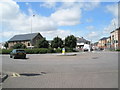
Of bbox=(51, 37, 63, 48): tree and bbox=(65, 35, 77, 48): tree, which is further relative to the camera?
bbox=(65, 35, 77, 48): tree

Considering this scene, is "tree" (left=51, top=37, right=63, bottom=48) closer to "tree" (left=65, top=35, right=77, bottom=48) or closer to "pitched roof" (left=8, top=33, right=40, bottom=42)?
"tree" (left=65, top=35, right=77, bottom=48)

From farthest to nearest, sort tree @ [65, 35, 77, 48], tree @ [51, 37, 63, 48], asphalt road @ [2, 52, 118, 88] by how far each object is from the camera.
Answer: tree @ [65, 35, 77, 48] < tree @ [51, 37, 63, 48] < asphalt road @ [2, 52, 118, 88]

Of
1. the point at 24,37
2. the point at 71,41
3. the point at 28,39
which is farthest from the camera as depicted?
the point at 24,37

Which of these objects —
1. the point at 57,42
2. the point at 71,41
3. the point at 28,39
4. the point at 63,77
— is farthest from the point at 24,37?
the point at 63,77

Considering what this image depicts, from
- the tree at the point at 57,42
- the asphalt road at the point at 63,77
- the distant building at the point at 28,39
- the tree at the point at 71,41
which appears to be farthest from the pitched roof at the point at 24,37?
the asphalt road at the point at 63,77

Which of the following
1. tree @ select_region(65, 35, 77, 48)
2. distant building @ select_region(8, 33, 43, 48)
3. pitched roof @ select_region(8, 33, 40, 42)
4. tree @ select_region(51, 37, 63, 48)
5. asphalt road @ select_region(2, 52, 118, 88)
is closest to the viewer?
asphalt road @ select_region(2, 52, 118, 88)

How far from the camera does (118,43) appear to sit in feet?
291

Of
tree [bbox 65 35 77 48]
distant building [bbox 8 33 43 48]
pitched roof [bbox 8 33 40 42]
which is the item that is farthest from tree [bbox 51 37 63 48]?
pitched roof [bbox 8 33 40 42]

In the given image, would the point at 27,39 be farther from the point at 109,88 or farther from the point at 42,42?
the point at 109,88

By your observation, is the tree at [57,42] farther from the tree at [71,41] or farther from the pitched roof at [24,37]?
the pitched roof at [24,37]

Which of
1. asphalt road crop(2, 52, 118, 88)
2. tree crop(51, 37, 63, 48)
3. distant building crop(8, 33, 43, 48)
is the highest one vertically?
distant building crop(8, 33, 43, 48)

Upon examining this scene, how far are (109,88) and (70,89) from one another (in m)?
1.52

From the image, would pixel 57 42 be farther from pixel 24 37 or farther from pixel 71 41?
pixel 24 37

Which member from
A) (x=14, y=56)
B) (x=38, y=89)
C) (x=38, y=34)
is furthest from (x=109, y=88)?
(x=38, y=34)
